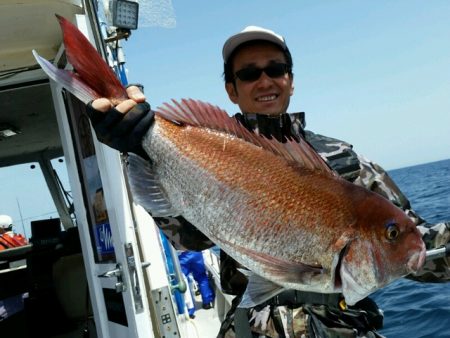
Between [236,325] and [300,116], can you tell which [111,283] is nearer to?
[236,325]

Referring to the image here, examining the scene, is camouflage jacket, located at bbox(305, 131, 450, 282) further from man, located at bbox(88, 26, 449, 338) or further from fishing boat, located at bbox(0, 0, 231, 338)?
fishing boat, located at bbox(0, 0, 231, 338)

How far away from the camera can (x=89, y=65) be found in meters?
1.71

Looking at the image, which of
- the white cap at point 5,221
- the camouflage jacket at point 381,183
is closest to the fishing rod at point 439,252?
the camouflage jacket at point 381,183

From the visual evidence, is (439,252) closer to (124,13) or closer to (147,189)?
(147,189)

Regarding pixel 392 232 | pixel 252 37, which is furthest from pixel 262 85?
pixel 392 232

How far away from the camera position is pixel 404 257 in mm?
1450

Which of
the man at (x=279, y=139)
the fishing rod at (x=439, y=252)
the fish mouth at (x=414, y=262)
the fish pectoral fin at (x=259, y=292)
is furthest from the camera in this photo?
the man at (x=279, y=139)

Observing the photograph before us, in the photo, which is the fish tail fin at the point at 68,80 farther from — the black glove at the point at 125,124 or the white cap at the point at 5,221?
the white cap at the point at 5,221

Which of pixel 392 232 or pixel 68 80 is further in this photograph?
pixel 68 80

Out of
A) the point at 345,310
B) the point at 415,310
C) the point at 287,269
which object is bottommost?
the point at 415,310

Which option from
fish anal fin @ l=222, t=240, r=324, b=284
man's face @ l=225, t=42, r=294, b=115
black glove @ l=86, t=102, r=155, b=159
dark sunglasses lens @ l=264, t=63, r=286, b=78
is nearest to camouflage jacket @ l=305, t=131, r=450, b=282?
man's face @ l=225, t=42, r=294, b=115

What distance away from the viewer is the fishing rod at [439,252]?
1733 mm

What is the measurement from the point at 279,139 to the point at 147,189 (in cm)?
74

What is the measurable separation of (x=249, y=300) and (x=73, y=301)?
5.09 m
